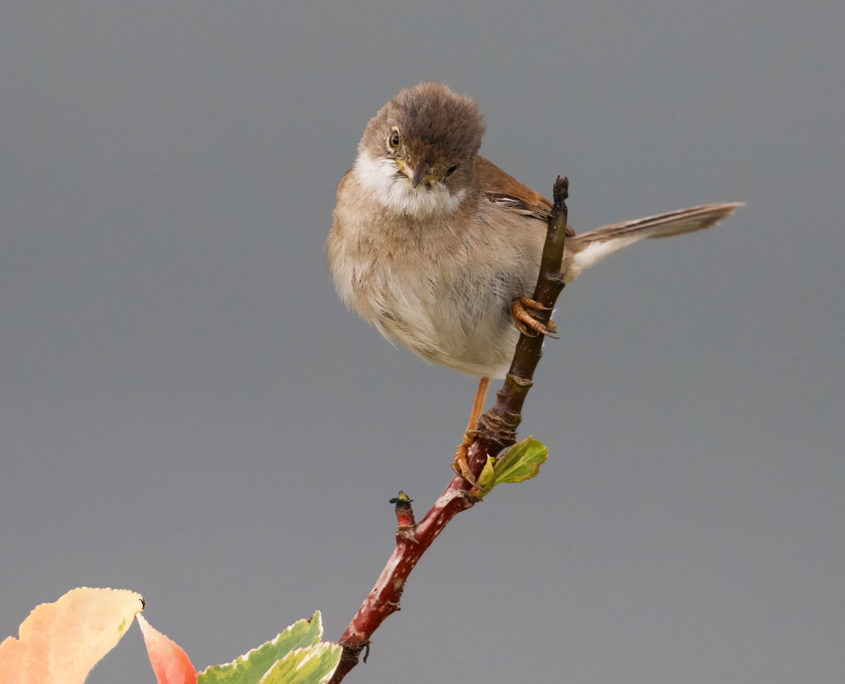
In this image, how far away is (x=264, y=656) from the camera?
0.79 m

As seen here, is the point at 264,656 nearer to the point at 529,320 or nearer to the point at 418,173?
the point at 529,320

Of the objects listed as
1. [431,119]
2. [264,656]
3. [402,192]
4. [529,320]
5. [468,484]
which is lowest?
[264,656]

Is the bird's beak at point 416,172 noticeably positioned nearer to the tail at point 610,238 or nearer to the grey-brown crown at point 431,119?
the grey-brown crown at point 431,119

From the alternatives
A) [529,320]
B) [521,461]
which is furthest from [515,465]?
[529,320]

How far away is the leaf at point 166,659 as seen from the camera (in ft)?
2.26

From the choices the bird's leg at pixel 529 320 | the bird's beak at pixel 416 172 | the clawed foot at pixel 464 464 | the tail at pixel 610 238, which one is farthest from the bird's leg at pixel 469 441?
the bird's beak at pixel 416 172

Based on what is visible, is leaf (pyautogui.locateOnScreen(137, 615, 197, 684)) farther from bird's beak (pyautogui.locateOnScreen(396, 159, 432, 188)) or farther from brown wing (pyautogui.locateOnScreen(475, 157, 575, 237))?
brown wing (pyautogui.locateOnScreen(475, 157, 575, 237))

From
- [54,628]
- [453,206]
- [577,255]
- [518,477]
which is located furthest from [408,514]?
[577,255]

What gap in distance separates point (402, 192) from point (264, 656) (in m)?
0.81

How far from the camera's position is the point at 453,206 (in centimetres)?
146

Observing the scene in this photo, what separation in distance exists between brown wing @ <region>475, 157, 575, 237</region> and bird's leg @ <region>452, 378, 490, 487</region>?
1.05 feet

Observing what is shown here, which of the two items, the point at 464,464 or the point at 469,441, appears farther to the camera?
the point at 469,441

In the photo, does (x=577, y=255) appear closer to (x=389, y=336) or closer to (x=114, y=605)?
(x=389, y=336)

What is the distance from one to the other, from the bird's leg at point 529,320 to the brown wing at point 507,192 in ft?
0.79
